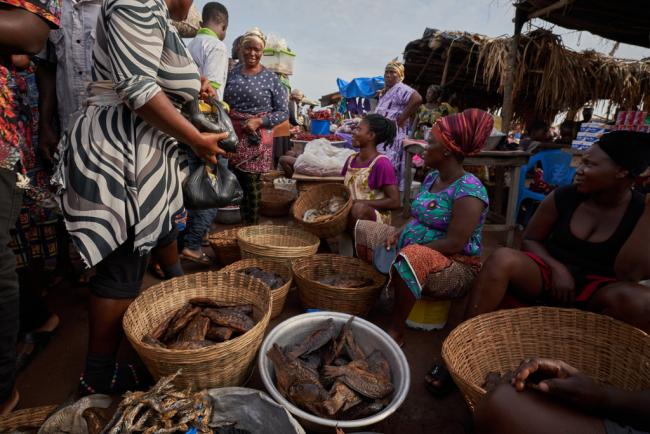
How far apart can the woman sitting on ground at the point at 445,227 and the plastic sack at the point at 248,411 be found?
1.05 m

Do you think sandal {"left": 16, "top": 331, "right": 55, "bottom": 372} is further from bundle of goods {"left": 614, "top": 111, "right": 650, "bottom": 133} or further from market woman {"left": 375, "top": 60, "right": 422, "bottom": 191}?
bundle of goods {"left": 614, "top": 111, "right": 650, "bottom": 133}

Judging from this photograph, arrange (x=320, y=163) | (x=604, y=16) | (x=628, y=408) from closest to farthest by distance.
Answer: (x=628, y=408) → (x=604, y=16) → (x=320, y=163)

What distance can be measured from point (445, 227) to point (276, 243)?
5.65 feet

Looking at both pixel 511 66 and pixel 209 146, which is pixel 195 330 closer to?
pixel 209 146

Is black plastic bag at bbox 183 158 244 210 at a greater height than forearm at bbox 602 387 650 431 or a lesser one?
greater

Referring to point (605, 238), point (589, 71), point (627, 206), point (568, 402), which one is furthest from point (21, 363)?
point (589, 71)

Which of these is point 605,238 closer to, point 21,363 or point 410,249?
point 410,249

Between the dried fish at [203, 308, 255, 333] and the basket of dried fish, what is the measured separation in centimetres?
15

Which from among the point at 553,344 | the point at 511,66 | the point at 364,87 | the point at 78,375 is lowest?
the point at 78,375

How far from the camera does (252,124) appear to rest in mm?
3535

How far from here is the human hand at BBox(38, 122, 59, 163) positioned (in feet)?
7.25

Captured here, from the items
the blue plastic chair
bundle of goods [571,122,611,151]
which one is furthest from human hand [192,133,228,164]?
bundle of goods [571,122,611,151]

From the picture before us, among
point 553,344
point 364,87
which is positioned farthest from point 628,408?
point 364,87

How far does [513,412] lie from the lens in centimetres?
109
